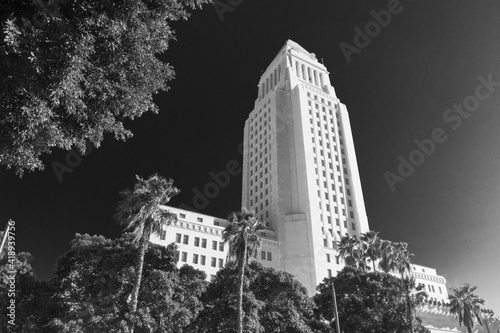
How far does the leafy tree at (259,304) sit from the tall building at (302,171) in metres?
39.3

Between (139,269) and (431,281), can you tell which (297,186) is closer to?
(431,281)

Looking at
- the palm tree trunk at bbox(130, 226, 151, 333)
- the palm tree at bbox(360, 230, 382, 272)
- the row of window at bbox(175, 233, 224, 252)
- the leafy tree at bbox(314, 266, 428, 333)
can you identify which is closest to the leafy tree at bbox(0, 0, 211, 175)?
the palm tree trunk at bbox(130, 226, 151, 333)

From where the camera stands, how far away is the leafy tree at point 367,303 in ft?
126

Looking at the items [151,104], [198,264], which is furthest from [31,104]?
[198,264]

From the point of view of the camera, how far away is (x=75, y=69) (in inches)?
401

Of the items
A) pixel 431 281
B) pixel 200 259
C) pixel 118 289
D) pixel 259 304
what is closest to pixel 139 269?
pixel 118 289

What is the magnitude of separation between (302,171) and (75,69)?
280 feet

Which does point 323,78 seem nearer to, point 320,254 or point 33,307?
point 320,254

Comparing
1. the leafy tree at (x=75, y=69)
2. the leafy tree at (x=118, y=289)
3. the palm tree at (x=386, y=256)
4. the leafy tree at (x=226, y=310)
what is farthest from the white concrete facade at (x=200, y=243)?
the leafy tree at (x=75, y=69)

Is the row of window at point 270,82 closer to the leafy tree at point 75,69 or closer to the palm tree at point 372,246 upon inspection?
the palm tree at point 372,246

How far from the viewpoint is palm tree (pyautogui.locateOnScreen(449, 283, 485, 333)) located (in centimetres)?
5653

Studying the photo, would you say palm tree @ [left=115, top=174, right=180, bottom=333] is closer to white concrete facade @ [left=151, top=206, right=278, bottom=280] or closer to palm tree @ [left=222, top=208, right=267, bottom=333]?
palm tree @ [left=222, top=208, right=267, bottom=333]

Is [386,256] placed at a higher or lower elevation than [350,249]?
lower

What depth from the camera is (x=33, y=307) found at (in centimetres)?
3050
